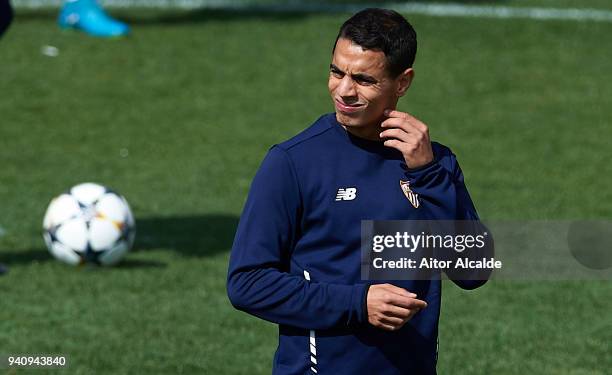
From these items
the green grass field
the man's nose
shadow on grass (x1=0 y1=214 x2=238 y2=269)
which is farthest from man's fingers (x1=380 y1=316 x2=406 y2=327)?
shadow on grass (x1=0 y1=214 x2=238 y2=269)

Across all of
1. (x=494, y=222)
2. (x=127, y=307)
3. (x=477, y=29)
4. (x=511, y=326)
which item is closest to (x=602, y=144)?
(x=494, y=222)

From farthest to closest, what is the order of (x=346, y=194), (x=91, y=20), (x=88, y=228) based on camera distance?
(x=91, y=20) < (x=88, y=228) < (x=346, y=194)

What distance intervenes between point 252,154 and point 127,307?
5764 mm

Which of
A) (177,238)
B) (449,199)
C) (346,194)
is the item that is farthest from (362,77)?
(177,238)

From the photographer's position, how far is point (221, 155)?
51.5 ft

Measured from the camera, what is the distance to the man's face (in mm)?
4672

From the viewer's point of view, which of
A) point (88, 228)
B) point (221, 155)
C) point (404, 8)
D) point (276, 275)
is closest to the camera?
point (276, 275)

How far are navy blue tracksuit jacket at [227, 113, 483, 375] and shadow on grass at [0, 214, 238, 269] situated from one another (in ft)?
21.8

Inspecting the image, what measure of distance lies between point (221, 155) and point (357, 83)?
11089 millimetres

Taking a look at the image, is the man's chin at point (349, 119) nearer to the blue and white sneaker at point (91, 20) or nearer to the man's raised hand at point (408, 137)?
the man's raised hand at point (408, 137)

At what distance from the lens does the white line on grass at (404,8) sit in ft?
72.8

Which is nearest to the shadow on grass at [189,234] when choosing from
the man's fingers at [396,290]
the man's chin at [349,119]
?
the man's chin at [349,119]

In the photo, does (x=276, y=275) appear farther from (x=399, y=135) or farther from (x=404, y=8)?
(x=404, y=8)

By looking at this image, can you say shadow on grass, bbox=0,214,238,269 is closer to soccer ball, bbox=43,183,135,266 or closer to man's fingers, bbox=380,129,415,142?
soccer ball, bbox=43,183,135,266
